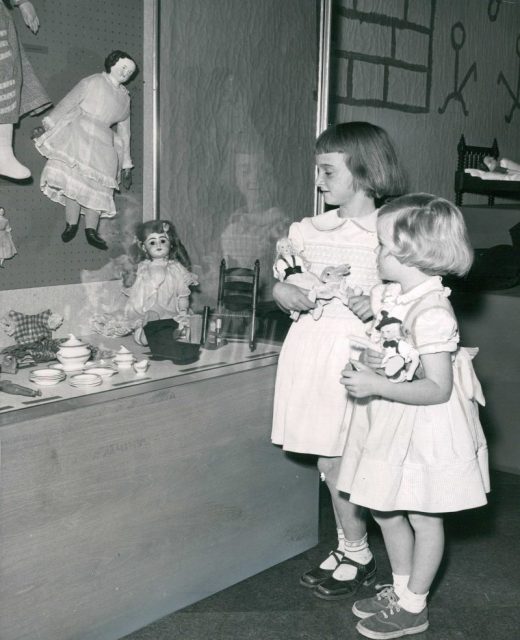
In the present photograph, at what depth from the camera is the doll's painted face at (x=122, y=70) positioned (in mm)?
2029

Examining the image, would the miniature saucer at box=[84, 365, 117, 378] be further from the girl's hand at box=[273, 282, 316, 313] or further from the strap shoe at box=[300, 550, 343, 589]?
the strap shoe at box=[300, 550, 343, 589]

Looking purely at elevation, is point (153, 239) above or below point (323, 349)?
above

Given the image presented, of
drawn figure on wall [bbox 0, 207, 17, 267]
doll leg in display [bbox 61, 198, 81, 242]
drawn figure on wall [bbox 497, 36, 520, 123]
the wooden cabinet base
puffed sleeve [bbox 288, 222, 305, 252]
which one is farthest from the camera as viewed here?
drawn figure on wall [bbox 497, 36, 520, 123]

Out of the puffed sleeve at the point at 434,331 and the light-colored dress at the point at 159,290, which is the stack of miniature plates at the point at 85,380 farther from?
the puffed sleeve at the point at 434,331

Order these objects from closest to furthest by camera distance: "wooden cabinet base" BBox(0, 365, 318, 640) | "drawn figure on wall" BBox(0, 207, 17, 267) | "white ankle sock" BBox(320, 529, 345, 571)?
1. "wooden cabinet base" BBox(0, 365, 318, 640)
2. "drawn figure on wall" BBox(0, 207, 17, 267)
3. "white ankle sock" BBox(320, 529, 345, 571)

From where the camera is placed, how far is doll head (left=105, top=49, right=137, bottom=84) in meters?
2.02

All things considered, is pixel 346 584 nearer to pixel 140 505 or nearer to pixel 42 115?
pixel 140 505

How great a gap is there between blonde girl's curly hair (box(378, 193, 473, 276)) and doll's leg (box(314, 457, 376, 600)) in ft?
2.03

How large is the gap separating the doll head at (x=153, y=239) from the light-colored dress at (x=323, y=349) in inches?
13.2

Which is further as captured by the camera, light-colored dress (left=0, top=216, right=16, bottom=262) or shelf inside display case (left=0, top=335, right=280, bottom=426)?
light-colored dress (left=0, top=216, right=16, bottom=262)

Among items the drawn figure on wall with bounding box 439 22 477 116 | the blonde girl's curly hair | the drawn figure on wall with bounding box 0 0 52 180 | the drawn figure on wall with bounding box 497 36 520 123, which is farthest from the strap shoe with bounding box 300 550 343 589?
the drawn figure on wall with bounding box 497 36 520 123

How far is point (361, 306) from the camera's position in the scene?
1.94 meters

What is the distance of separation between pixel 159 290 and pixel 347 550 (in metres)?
0.85

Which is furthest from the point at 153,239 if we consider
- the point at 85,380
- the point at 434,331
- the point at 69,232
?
the point at 434,331
